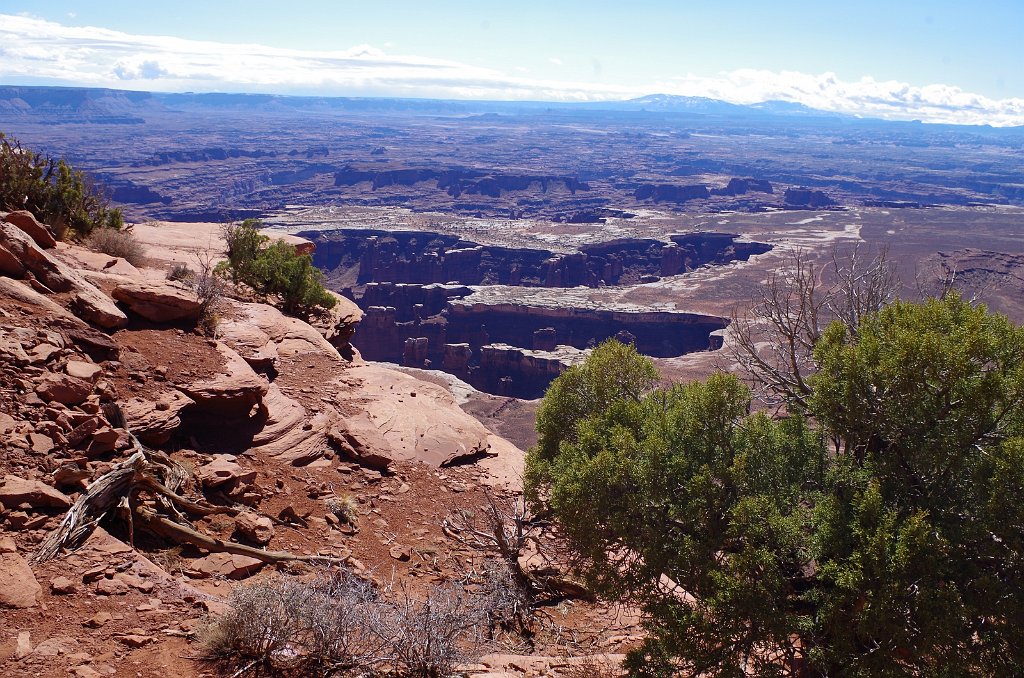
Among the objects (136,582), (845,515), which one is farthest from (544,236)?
(136,582)

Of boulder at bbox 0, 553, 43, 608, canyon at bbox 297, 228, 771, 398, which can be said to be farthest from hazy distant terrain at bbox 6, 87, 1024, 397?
boulder at bbox 0, 553, 43, 608

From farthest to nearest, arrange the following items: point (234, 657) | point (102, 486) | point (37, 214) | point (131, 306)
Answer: point (37, 214)
point (131, 306)
point (102, 486)
point (234, 657)

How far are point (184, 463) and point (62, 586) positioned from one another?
295 cm

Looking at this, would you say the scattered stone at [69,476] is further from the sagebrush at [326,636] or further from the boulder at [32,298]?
the boulder at [32,298]

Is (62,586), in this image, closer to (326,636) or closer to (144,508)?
(144,508)

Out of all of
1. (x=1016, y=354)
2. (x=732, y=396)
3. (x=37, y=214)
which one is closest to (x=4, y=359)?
(x=732, y=396)

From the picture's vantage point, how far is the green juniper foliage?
21.1 ft

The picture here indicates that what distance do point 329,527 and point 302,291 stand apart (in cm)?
1086

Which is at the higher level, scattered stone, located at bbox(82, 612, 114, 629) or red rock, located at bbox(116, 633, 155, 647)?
scattered stone, located at bbox(82, 612, 114, 629)

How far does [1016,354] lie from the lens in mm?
7531

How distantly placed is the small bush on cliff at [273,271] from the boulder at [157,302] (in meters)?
6.27

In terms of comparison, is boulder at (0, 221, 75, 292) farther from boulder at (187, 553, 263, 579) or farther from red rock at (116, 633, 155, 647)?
red rock at (116, 633, 155, 647)

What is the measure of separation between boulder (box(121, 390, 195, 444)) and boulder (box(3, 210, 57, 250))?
4998 mm

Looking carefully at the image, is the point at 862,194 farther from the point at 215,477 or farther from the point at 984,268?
the point at 215,477
